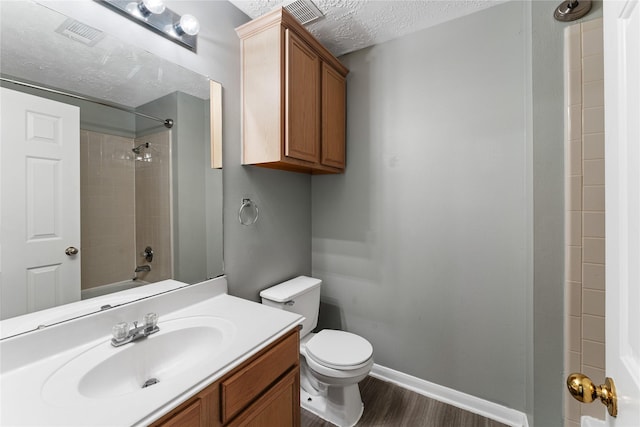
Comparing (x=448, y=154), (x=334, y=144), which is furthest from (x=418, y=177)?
(x=334, y=144)

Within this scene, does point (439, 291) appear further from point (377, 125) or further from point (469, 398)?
point (377, 125)

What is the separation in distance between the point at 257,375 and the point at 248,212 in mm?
948

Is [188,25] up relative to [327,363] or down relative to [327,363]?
up

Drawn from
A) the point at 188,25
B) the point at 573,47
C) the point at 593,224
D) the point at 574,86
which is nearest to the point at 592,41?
the point at 573,47

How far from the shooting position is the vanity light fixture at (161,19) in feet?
3.65

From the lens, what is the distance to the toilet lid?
1476mm

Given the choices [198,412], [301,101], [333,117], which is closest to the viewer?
[198,412]

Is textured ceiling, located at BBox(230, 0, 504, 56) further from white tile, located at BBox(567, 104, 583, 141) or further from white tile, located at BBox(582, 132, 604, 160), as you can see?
white tile, located at BBox(582, 132, 604, 160)

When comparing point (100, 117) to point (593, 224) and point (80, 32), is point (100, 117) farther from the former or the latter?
point (593, 224)

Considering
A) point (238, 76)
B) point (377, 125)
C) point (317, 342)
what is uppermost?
point (238, 76)

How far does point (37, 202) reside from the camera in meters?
0.89

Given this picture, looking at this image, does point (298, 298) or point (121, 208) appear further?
point (298, 298)

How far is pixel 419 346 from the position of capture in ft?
6.03

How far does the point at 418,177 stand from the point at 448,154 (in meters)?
0.23
